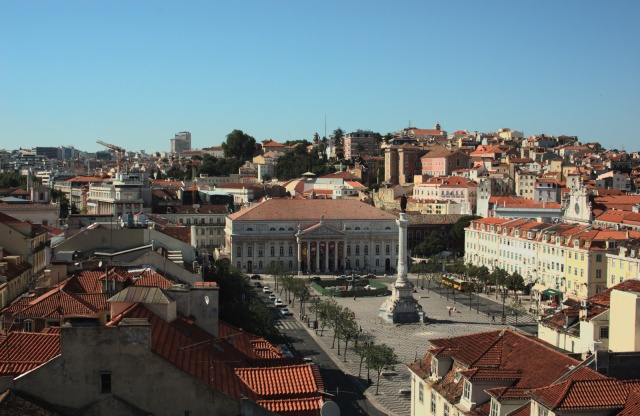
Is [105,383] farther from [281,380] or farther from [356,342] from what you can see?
[356,342]

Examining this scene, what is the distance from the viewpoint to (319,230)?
97.7 metres

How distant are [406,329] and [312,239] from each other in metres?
38.7

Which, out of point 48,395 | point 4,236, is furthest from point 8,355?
point 4,236

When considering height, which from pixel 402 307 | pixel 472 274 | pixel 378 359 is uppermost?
pixel 378 359

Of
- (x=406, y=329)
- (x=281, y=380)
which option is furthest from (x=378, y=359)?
(x=281, y=380)

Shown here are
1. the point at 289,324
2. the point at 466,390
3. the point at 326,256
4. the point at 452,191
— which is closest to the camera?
the point at 466,390

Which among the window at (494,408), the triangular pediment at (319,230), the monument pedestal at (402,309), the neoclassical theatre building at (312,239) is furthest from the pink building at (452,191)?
the window at (494,408)

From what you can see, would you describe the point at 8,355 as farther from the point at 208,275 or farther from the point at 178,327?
the point at 208,275

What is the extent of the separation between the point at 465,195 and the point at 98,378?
11638cm

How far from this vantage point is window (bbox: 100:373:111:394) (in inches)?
485

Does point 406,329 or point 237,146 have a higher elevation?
point 237,146

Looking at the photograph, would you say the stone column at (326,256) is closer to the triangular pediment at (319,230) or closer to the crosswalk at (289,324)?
the triangular pediment at (319,230)

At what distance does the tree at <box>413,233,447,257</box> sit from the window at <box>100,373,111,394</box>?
309 feet

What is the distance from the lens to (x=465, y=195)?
126 metres
